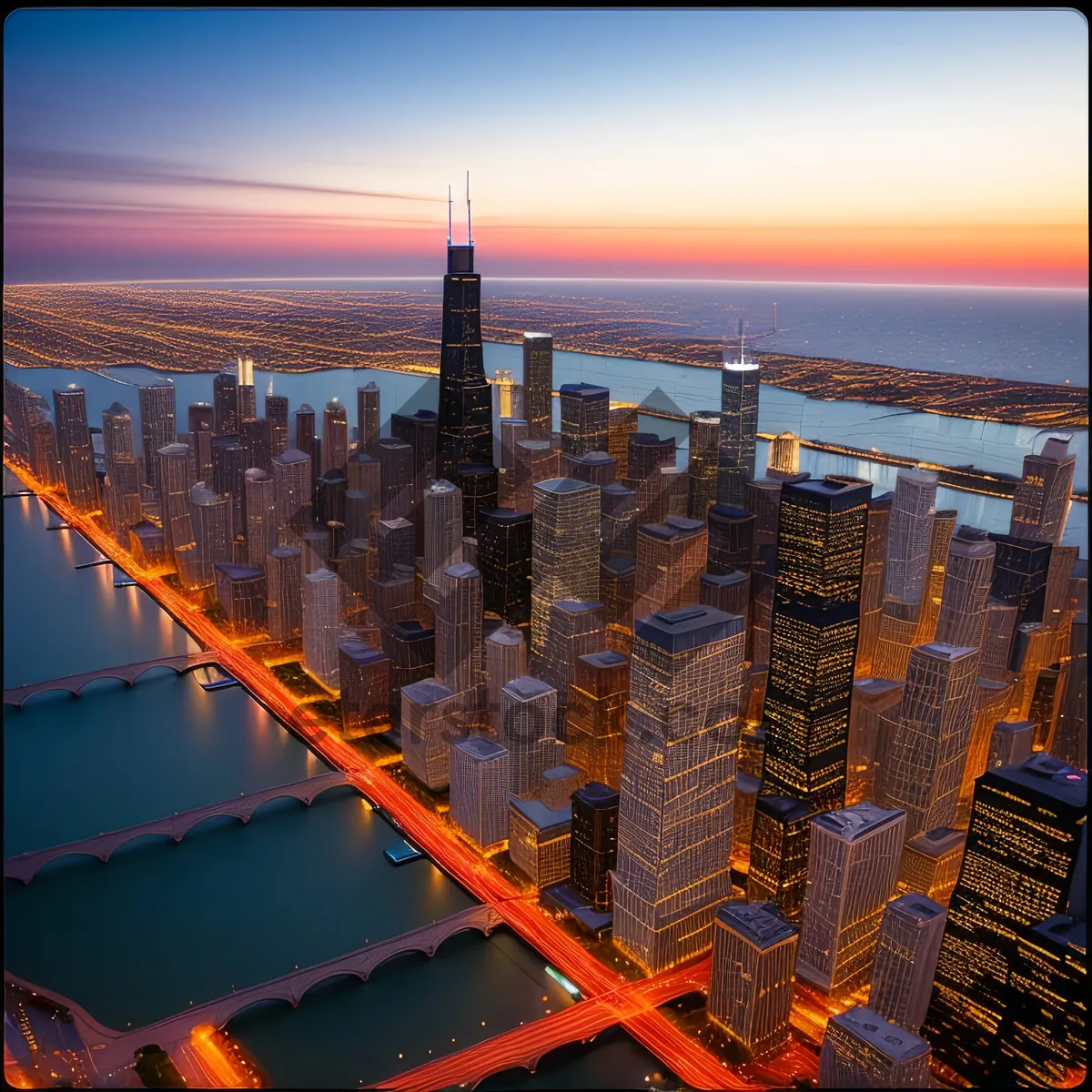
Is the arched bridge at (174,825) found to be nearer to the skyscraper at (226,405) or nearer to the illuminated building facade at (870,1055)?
the illuminated building facade at (870,1055)

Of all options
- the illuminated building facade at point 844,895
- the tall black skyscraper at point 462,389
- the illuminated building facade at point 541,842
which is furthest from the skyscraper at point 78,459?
the illuminated building facade at point 844,895

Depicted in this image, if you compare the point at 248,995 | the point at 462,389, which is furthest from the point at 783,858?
the point at 462,389

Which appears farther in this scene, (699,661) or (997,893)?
(699,661)

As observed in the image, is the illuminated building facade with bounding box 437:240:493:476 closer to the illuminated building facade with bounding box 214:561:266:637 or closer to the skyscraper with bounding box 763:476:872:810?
the illuminated building facade with bounding box 214:561:266:637

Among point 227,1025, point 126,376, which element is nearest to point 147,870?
point 227,1025

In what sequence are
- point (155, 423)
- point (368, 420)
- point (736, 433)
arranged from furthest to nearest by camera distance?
point (155, 423)
point (368, 420)
point (736, 433)

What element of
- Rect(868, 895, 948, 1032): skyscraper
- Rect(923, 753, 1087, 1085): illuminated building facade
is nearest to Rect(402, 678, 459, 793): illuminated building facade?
Rect(868, 895, 948, 1032): skyscraper

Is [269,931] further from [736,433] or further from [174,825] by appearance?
[736,433]
